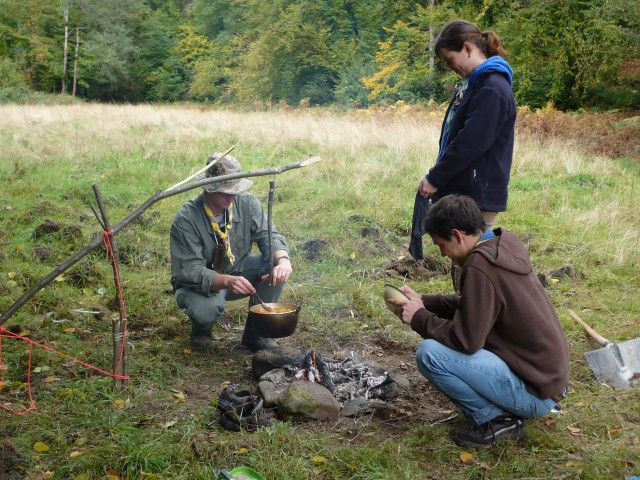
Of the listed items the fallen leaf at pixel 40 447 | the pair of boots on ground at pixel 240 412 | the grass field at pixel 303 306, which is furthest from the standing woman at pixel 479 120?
the fallen leaf at pixel 40 447

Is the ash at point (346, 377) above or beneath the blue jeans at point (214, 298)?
beneath

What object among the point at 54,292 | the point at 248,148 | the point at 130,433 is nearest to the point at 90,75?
the point at 248,148

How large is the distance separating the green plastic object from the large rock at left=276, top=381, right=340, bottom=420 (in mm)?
629

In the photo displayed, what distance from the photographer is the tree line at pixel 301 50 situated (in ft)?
54.6

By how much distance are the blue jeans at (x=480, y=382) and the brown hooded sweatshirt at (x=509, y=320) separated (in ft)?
0.16

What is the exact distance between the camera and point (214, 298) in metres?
4.27

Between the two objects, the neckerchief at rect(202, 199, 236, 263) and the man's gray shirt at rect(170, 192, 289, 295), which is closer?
the man's gray shirt at rect(170, 192, 289, 295)

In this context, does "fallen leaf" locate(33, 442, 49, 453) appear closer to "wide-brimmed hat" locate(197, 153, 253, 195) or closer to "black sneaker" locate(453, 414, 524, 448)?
"wide-brimmed hat" locate(197, 153, 253, 195)

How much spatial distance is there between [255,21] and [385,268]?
28116 mm

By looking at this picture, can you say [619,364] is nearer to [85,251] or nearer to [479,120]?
[479,120]

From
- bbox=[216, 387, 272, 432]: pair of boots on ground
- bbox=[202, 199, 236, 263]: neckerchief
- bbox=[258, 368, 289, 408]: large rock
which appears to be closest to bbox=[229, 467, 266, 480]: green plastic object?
bbox=[216, 387, 272, 432]: pair of boots on ground

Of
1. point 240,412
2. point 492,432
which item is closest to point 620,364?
point 492,432

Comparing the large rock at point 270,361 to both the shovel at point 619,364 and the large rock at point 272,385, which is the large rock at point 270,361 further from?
the shovel at point 619,364

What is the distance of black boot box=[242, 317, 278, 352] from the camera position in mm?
4516
